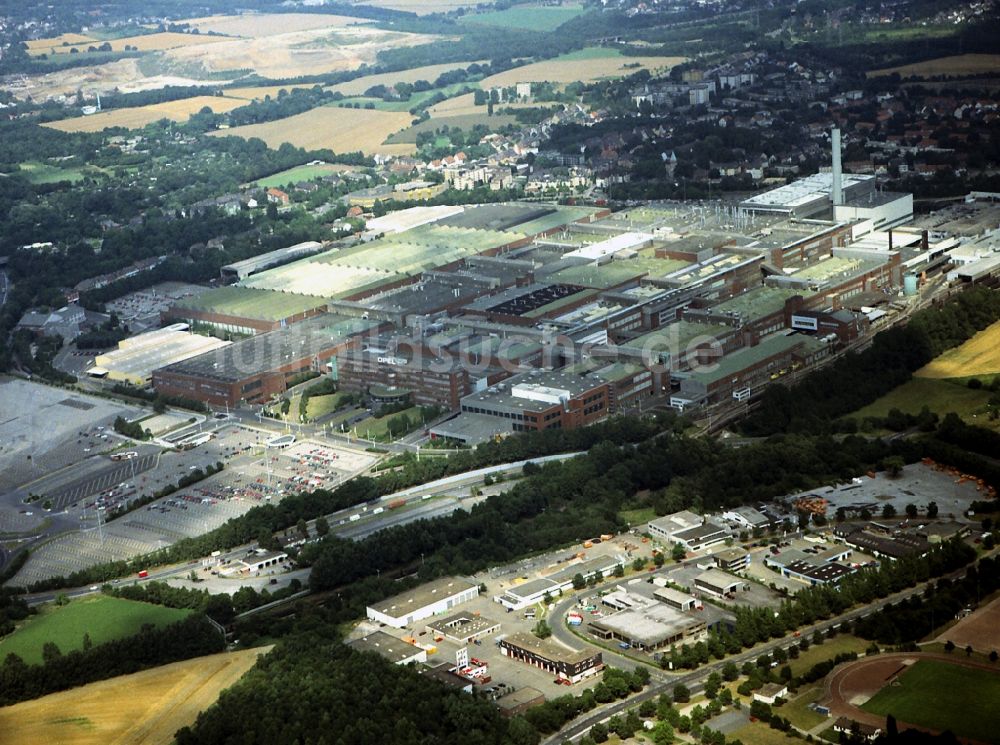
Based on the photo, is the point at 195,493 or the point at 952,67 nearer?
the point at 195,493

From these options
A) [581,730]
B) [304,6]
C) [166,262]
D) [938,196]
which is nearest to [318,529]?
[581,730]

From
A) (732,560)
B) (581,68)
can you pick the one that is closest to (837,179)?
(732,560)

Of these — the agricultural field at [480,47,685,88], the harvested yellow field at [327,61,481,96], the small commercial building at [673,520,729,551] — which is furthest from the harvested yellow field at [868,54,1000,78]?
the small commercial building at [673,520,729,551]

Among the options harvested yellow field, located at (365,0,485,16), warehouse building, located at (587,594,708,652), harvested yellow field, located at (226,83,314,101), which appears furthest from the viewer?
harvested yellow field, located at (365,0,485,16)

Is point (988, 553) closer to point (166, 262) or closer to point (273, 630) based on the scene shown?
point (273, 630)

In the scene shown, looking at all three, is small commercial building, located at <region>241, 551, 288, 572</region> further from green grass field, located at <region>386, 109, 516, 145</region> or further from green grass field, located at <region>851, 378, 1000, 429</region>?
green grass field, located at <region>386, 109, 516, 145</region>

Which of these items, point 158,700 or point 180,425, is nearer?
point 158,700

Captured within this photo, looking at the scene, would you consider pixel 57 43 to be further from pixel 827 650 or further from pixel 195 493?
pixel 827 650
